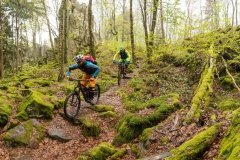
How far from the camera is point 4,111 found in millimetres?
10211

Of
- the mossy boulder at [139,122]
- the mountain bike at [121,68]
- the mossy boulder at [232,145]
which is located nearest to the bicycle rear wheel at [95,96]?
the mossy boulder at [139,122]

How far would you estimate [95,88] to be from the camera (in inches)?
497

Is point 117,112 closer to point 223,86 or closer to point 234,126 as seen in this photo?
point 223,86

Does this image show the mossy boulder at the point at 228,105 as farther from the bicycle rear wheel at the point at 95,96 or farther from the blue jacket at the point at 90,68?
the bicycle rear wheel at the point at 95,96

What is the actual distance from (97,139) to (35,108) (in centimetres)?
271

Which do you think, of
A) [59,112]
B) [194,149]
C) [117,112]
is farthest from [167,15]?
[194,149]

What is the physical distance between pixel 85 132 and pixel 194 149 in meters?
5.43

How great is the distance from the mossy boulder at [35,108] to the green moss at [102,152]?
316 centimetres

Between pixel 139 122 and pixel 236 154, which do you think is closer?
pixel 236 154

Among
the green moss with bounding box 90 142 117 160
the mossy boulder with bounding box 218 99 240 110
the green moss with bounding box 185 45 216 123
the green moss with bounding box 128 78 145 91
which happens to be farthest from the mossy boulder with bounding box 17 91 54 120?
the mossy boulder with bounding box 218 99 240 110

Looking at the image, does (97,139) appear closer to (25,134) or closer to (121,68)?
(25,134)

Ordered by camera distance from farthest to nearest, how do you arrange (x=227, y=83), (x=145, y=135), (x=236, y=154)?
1. (x=227, y=83)
2. (x=145, y=135)
3. (x=236, y=154)

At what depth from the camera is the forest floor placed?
291 inches

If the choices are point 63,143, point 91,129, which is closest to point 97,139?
point 91,129
